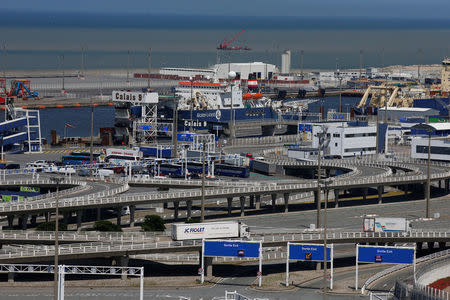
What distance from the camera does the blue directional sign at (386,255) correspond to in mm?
70188

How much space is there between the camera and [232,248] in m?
71.2

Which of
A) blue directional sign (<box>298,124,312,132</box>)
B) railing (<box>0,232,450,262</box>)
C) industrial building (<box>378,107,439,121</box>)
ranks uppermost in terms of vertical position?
industrial building (<box>378,107,439,121</box>)

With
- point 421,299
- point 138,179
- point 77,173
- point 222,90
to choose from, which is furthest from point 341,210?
point 222,90

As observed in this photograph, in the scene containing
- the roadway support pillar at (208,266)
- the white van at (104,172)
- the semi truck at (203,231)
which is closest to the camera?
the semi truck at (203,231)

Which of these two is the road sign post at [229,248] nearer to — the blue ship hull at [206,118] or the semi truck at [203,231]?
the semi truck at [203,231]

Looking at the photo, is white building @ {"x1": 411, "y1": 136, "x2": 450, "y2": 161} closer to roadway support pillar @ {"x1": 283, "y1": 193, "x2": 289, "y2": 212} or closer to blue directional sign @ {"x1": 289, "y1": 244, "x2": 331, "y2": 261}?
roadway support pillar @ {"x1": 283, "y1": 193, "x2": 289, "y2": 212}

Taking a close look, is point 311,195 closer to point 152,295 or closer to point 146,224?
point 146,224

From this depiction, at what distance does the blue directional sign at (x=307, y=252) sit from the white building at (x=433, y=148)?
56.4 m

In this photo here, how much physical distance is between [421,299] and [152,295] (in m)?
19.3

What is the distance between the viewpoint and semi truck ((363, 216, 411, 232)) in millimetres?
76062

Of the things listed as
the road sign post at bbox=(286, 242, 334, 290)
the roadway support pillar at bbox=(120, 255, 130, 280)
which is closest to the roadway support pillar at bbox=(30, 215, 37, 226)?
the roadway support pillar at bbox=(120, 255, 130, 280)

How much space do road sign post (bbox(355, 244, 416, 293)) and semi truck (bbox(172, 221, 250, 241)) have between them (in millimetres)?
9565

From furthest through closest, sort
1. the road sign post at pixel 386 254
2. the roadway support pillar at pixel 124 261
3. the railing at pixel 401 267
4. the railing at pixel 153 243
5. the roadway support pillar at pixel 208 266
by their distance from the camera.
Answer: the roadway support pillar at pixel 208 266, the roadway support pillar at pixel 124 261, the road sign post at pixel 386 254, the railing at pixel 153 243, the railing at pixel 401 267

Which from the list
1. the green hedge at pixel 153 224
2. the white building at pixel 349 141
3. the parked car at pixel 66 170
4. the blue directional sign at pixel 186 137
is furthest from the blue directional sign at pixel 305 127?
the green hedge at pixel 153 224
